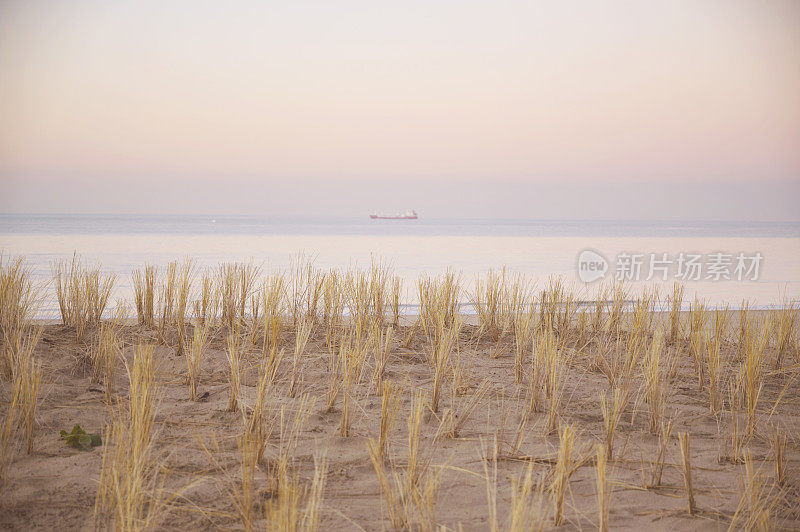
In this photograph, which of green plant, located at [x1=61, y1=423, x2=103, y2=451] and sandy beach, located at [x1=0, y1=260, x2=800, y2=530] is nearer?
sandy beach, located at [x1=0, y1=260, x2=800, y2=530]

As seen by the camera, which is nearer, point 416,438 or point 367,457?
point 416,438

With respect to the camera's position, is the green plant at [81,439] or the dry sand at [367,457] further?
the green plant at [81,439]

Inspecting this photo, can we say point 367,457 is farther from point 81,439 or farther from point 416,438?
point 81,439

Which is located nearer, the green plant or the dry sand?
the dry sand

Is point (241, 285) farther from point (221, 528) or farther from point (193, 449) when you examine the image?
point (221, 528)

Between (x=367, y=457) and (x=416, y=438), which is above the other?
(x=416, y=438)

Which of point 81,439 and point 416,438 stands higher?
point 416,438

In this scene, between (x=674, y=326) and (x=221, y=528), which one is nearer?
(x=221, y=528)

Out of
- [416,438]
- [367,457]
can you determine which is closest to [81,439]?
[367,457]

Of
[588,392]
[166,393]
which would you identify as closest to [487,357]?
[588,392]

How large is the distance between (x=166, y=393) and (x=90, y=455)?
0.80 metres

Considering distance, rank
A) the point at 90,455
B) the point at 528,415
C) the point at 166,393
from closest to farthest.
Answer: the point at 90,455 < the point at 528,415 < the point at 166,393

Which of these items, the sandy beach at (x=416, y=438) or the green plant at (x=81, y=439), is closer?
the sandy beach at (x=416, y=438)

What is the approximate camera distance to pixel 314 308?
454 cm
